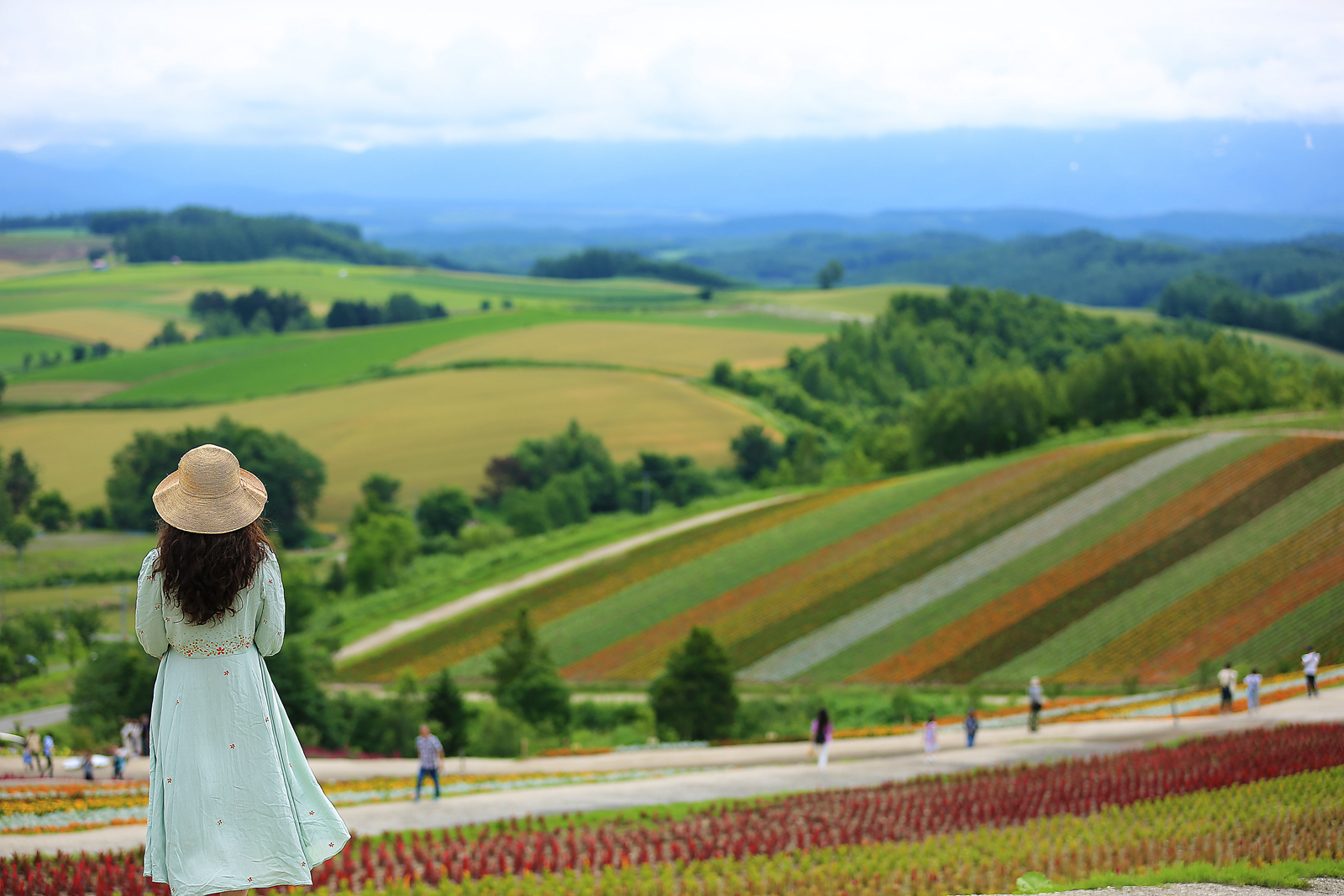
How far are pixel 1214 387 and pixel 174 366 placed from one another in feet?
357

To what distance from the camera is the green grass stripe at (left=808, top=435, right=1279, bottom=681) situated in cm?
4816

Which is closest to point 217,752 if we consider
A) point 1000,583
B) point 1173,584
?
point 1173,584

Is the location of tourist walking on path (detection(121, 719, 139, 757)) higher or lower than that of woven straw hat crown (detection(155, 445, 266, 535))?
lower

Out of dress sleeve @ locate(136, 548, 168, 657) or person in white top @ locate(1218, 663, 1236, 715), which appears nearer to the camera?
dress sleeve @ locate(136, 548, 168, 657)

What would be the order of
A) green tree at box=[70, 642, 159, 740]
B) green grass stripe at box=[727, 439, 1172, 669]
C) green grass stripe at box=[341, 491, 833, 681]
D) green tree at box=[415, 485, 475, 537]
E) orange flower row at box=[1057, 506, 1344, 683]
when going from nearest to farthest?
green tree at box=[70, 642, 159, 740] < orange flower row at box=[1057, 506, 1344, 683] < green grass stripe at box=[727, 439, 1172, 669] < green grass stripe at box=[341, 491, 833, 681] < green tree at box=[415, 485, 475, 537]

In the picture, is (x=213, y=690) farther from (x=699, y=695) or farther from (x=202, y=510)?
(x=699, y=695)

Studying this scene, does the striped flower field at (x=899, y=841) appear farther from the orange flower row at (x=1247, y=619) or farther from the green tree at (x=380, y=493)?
the green tree at (x=380, y=493)

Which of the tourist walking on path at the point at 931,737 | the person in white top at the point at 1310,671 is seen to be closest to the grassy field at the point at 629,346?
the person in white top at the point at 1310,671

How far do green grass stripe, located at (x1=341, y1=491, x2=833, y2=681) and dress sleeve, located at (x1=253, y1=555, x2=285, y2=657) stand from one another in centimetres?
4459

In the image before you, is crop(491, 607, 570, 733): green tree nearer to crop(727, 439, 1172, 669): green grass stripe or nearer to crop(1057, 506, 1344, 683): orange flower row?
crop(727, 439, 1172, 669): green grass stripe

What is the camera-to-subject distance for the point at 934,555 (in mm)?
57656

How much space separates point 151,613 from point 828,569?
53.0m

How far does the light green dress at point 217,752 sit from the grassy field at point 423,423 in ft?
302

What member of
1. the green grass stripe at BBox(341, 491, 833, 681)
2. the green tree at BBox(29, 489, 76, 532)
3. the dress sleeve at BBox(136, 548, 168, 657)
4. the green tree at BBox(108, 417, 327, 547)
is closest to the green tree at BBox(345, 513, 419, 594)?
the green tree at BBox(108, 417, 327, 547)
